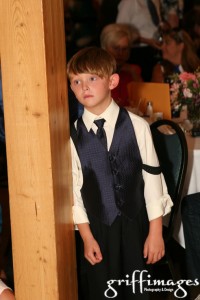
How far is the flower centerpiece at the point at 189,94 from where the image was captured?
3.06 metres

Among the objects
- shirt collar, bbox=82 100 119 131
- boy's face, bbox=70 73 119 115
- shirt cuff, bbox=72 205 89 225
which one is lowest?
shirt cuff, bbox=72 205 89 225

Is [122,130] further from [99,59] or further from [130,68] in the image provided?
[130,68]

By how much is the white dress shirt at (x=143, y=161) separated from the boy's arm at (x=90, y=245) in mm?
26

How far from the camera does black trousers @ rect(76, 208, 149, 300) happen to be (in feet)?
6.47

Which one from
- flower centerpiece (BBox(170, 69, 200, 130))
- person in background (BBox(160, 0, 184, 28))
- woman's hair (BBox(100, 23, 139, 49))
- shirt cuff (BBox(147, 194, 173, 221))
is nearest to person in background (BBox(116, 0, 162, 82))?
person in background (BBox(160, 0, 184, 28))

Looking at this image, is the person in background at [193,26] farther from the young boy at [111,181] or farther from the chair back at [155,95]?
the young boy at [111,181]

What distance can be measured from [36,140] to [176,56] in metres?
3.07

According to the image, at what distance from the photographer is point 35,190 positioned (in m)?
1.66

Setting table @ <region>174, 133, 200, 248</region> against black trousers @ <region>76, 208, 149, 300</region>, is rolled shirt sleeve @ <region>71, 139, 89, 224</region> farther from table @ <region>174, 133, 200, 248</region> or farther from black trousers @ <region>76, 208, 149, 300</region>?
table @ <region>174, 133, 200, 248</region>

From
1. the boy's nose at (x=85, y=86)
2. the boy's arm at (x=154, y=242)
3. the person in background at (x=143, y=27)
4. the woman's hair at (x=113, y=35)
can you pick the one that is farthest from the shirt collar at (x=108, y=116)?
the person in background at (x=143, y=27)

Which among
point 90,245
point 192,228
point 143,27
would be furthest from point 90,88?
point 143,27

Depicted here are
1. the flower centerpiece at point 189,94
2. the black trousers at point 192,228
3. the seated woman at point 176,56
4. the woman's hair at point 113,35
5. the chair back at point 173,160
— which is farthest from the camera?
the seated woman at point 176,56

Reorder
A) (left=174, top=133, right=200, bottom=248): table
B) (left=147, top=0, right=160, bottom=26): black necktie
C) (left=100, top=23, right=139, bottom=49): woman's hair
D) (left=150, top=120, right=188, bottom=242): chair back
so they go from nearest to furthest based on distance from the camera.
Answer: (left=150, top=120, right=188, bottom=242): chair back
(left=174, top=133, right=200, bottom=248): table
(left=100, top=23, right=139, bottom=49): woman's hair
(left=147, top=0, right=160, bottom=26): black necktie

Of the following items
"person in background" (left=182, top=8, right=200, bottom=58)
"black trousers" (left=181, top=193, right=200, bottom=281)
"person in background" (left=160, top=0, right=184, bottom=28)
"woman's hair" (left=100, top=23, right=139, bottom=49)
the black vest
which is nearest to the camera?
the black vest
